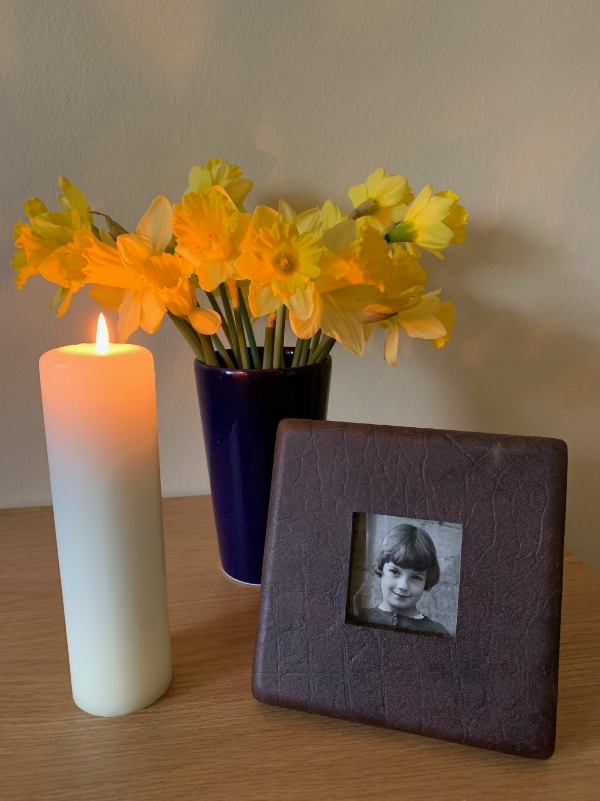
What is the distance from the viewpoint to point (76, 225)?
0.53 m

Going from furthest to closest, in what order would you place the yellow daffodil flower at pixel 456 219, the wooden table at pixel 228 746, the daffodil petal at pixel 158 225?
the yellow daffodil flower at pixel 456 219
the daffodil petal at pixel 158 225
the wooden table at pixel 228 746

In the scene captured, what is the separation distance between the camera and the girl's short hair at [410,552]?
0.42 m

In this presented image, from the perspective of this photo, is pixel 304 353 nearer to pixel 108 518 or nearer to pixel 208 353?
pixel 208 353

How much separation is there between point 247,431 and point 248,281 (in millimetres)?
135

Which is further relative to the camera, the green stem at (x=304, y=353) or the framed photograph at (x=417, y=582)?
the green stem at (x=304, y=353)

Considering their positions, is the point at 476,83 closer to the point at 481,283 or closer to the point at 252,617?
the point at 481,283

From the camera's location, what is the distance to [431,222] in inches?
23.0

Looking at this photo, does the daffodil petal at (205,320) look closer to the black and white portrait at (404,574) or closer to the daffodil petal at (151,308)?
the daffodil petal at (151,308)

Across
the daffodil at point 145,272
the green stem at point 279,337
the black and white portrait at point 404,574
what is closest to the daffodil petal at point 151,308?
the daffodil at point 145,272

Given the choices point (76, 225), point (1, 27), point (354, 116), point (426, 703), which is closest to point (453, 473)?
point (426, 703)

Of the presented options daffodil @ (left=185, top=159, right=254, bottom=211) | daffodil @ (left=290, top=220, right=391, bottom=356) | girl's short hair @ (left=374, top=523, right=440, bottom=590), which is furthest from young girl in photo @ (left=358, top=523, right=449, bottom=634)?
daffodil @ (left=185, top=159, right=254, bottom=211)

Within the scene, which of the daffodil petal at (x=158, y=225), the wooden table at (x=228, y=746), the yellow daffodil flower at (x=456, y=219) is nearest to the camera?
the wooden table at (x=228, y=746)

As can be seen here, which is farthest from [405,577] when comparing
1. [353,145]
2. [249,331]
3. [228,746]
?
[353,145]

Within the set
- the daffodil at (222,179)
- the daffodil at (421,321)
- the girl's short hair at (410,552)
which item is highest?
the daffodil at (222,179)
